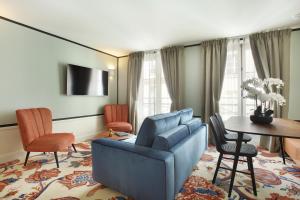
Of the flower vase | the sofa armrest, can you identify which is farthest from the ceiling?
the sofa armrest

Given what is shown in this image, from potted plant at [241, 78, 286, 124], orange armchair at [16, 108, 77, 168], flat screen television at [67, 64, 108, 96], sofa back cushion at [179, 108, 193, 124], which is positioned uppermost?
flat screen television at [67, 64, 108, 96]

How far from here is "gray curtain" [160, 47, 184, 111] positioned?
4328mm

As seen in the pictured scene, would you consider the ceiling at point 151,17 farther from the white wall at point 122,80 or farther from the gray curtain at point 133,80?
the white wall at point 122,80

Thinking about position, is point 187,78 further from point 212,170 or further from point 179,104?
point 212,170

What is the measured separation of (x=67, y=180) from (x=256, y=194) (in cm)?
241

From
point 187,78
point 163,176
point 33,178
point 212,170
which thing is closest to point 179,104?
point 187,78

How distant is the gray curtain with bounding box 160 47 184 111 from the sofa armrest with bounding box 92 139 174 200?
2.68 metres

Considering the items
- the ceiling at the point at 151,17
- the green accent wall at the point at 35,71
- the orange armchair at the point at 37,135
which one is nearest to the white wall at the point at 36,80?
the green accent wall at the point at 35,71

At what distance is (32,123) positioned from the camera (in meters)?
2.88

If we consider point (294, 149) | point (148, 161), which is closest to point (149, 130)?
point (148, 161)

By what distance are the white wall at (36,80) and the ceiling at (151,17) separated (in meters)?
0.31

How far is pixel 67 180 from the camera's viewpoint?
2301mm

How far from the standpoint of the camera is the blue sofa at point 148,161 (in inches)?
62.7

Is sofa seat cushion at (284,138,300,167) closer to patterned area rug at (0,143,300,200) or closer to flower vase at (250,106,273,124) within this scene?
patterned area rug at (0,143,300,200)
